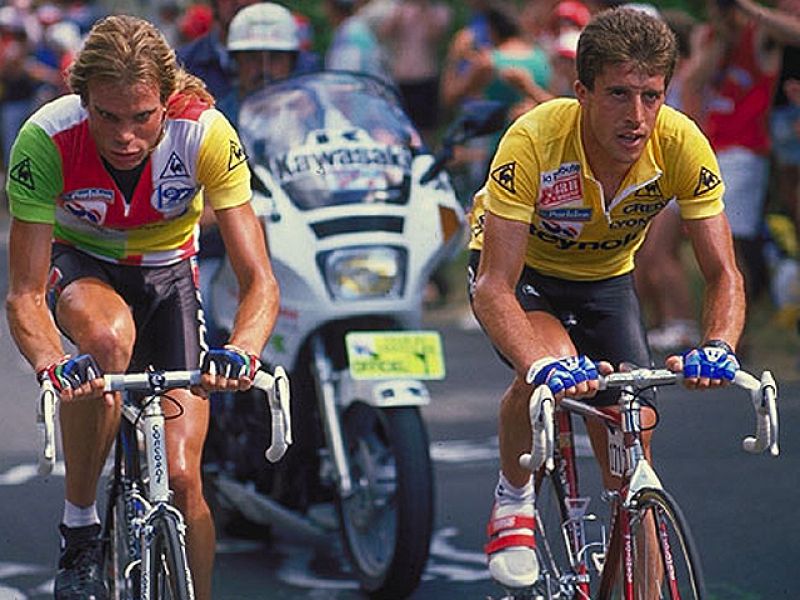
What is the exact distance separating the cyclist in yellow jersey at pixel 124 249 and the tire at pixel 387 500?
986mm

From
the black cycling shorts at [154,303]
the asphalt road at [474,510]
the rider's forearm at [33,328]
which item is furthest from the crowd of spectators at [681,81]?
the rider's forearm at [33,328]

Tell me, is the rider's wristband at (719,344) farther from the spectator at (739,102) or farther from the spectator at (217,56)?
the spectator at (739,102)

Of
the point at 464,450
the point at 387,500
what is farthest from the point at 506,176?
the point at 464,450

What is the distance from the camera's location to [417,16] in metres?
17.7

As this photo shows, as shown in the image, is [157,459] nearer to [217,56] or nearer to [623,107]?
[623,107]

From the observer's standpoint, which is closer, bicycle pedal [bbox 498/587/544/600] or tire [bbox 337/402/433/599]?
bicycle pedal [bbox 498/587/544/600]

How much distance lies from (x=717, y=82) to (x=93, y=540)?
22.1 ft

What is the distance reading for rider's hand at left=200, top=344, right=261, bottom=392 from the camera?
16.5 feet

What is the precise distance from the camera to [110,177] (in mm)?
5738

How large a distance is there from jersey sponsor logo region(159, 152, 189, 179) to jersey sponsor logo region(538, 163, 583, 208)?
106cm

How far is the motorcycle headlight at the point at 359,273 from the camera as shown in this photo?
7062 millimetres

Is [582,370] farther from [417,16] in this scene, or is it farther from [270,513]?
[417,16]

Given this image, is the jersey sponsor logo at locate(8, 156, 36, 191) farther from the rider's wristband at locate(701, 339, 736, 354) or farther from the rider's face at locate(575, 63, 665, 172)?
the rider's wristband at locate(701, 339, 736, 354)

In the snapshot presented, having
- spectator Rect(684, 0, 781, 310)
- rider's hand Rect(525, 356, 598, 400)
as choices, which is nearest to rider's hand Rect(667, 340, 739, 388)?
rider's hand Rect(525, 356, 598, 400)
